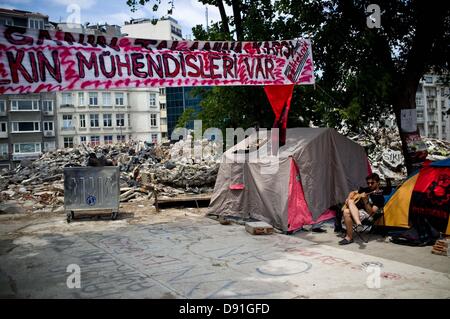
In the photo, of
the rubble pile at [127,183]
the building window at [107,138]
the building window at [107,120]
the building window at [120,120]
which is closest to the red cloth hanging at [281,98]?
the rubble pile at [127,183]

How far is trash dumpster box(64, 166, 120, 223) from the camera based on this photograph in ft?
33.6

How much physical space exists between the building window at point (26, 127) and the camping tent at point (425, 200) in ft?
154

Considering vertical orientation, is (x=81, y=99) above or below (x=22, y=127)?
above

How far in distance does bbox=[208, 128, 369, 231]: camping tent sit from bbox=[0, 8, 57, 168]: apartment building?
3852 cm

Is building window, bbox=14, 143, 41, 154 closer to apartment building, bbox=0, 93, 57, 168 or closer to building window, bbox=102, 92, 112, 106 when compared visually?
apartment building, bbox=0, 93, 57, 168

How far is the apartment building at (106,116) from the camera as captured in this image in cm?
5131

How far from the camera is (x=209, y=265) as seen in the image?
6043 millimetres

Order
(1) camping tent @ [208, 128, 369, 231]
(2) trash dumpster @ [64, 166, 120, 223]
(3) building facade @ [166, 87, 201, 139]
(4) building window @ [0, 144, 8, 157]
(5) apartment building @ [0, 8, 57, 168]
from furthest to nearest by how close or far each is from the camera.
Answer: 1. (3) building facade @ [166, 87, 201, 139]
2. (5) apartment building @ [0, 8, 57, 168]
3. (4) building window @ [0, 144, 8, 157]
4. (2) trash dumpster @ [64, 166, 120, 223]
5. (1) camping tent @ [208, 128, 369, 231]

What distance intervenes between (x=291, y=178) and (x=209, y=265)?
10.7 feet

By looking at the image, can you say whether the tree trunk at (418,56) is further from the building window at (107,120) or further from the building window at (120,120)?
the building window at (120,120)

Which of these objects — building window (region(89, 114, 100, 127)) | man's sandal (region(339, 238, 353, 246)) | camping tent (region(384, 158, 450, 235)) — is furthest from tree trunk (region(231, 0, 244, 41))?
building window (region(89, 114, 100, 127))

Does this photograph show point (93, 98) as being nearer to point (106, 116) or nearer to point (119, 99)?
point (106, 116)

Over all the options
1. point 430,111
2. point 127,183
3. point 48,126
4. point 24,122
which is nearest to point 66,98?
point 48,126
